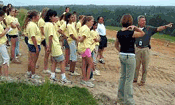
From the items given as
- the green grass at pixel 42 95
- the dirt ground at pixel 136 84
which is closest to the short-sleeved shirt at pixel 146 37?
the dirt ground at pixel 136 84

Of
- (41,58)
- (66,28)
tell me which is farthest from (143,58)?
(41,58)

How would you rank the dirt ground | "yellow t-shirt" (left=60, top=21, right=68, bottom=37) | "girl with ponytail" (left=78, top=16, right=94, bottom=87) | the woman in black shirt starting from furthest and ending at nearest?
1. "yellow t-shirt" (left=60, top=21, right=68, bottom=37)
2. "girl with ponytail" (left=78, top=16, right=94, bottom=87)
3. the dirt ground
4. the woman in black shirt

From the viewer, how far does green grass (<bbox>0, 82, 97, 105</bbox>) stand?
11.4ft

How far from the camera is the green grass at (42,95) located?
3.48 metres

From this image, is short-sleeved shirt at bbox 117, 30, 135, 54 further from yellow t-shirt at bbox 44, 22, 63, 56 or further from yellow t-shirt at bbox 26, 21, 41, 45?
yellow t-shirt at bbox 26, 21, 41, 45

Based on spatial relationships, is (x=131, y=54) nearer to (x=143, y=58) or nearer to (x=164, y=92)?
(x=143, y=58)

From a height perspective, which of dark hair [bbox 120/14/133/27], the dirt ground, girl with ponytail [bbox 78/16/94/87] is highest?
dark hair [bbox 120/14/133/27]

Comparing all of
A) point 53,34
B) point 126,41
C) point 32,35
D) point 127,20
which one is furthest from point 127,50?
point 32,35

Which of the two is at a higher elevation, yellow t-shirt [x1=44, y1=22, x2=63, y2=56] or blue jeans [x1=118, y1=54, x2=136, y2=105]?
yellow t-shirt [x1=44, y1=22, x2=63, y2=56]

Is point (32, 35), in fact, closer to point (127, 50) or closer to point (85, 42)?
point (85, 42)

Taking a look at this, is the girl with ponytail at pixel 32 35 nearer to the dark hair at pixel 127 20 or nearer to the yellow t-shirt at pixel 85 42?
the yellow t-shirt at pixel 85 42

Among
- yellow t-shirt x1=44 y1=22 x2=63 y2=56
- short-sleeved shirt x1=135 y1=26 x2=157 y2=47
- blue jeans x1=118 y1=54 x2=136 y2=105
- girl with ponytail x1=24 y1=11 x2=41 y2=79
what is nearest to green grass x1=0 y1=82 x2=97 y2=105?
blue jeans x1=118 y1=54 x2=136 y2=105

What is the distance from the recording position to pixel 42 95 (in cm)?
364

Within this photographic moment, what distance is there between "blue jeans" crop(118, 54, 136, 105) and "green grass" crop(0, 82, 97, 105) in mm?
616
